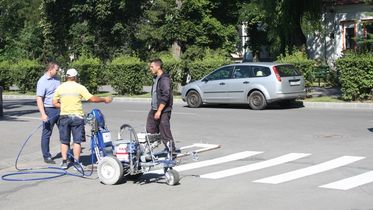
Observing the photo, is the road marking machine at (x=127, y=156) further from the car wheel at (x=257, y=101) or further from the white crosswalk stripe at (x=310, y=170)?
the car wheel at (x=257, y=101)

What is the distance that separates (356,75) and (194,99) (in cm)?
606

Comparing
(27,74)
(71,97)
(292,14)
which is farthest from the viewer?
(27,74)

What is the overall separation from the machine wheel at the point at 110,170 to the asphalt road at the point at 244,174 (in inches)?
4.2

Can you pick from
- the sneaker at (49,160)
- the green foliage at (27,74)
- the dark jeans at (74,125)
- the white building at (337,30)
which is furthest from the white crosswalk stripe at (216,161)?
the white building at (337,30)

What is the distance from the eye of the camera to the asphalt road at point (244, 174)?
294 inches

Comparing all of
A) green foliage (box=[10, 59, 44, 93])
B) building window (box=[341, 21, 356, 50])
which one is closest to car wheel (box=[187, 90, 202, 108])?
green foliage (box=[10, 59, 44, 93])

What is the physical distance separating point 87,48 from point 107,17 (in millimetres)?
3989

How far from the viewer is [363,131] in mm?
14203

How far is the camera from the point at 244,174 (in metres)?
9.31

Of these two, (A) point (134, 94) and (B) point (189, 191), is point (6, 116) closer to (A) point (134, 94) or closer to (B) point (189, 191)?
(A) point (134, 94)

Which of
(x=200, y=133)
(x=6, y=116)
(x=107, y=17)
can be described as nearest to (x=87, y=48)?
(x=107, y=17)

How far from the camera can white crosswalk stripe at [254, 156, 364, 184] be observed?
8.77m

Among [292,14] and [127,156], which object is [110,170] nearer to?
[127,156]

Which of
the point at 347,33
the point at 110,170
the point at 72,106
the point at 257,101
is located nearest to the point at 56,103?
the point at 72,106
